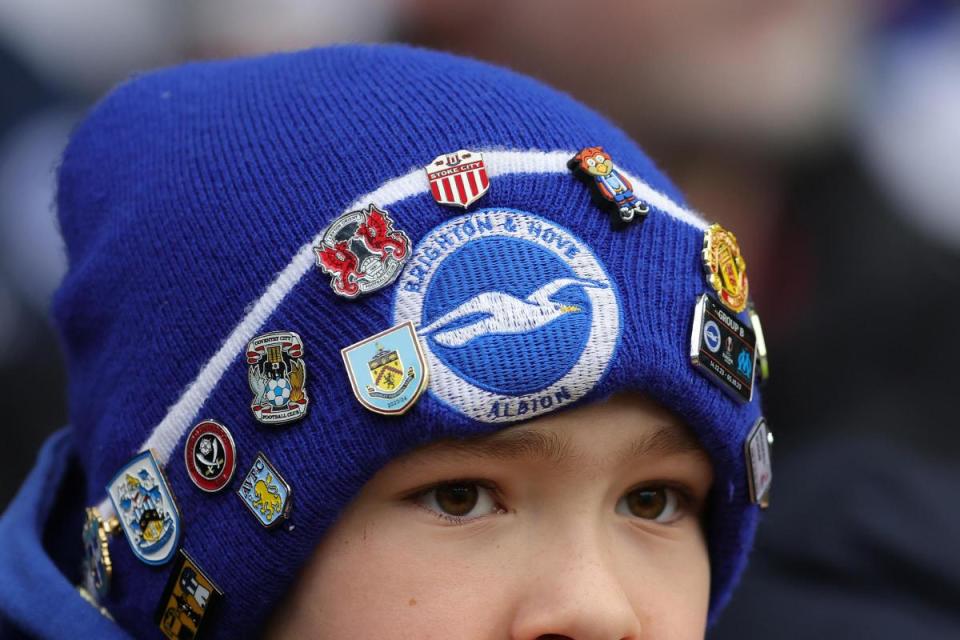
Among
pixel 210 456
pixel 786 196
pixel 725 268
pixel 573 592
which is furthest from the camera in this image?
pixel 786 196

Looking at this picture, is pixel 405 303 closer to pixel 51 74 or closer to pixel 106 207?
pixel 106 207

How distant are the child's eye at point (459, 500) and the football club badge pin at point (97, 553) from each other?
0.48 m

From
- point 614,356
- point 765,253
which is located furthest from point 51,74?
point 614,356

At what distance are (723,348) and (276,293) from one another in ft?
2.04

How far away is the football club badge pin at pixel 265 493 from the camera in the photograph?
1.75m

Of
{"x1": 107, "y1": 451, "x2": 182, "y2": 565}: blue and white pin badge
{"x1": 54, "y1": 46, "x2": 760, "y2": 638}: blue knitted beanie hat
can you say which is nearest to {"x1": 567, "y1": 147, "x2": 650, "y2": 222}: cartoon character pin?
{"x1": 54, "y1": 46, "x2": 760, "y2": 638}: blue knitted beanie hat

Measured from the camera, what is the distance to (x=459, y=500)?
1.79 metres

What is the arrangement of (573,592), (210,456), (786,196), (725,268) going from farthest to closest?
(786,196)
(725,268)
(210,456)
(573,592)

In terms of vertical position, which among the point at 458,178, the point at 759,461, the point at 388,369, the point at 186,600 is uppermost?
the point at 458,178

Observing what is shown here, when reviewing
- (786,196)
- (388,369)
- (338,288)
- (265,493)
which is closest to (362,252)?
(338,288)

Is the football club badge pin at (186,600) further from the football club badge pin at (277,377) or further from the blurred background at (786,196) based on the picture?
the blurred background at (786,196)

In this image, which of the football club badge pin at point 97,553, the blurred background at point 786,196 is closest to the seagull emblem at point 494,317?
the football club badge pin at point 97,553

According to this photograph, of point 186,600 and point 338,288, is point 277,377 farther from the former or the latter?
point 186,600

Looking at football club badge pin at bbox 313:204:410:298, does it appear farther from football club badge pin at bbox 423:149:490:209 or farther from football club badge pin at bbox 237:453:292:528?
football club badge pin at bbox 237:453:292:528
